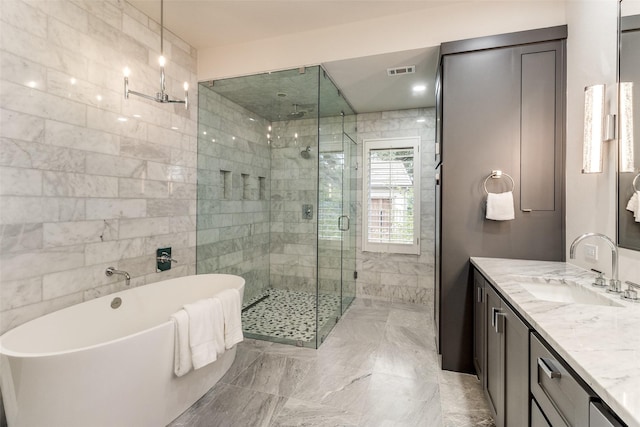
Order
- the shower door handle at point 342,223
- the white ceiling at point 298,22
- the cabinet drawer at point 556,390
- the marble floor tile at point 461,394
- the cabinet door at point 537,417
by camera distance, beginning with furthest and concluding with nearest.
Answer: the shower door handle at point 342,223
the white ceiling at point 298,22
the marble floor tile at point 461,394
the cabinet door at point 537,417
the cabinet drawer at point 556,390

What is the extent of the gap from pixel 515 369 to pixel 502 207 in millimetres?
1217

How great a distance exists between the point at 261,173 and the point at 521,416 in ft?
11.0

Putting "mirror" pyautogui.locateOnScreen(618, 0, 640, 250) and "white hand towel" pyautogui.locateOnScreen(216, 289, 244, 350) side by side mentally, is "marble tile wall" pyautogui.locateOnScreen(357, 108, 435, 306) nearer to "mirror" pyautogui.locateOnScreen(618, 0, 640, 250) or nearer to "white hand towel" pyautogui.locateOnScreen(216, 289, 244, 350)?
"mirror" pyautogui.locateOnScreen(618, 0, 640, 250)

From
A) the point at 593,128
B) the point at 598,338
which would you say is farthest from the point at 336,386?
the point at 593,128

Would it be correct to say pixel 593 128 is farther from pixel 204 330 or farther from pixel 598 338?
pixel 204 330

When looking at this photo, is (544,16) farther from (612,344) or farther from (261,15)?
(612,344)

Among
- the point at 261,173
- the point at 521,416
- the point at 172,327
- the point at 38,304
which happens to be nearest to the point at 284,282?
the point at 261,173

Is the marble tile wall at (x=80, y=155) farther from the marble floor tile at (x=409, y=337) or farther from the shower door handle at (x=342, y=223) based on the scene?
the marble floor tile at (x=409, y=337)

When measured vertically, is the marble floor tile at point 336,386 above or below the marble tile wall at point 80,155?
below

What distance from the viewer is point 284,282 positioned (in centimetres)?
372

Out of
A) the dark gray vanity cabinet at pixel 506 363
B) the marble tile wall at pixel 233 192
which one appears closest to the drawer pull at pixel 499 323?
the dark gray vanity cabinet at pixel 506 363

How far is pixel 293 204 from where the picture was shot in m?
3.61

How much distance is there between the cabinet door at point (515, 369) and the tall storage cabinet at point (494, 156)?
0.89 meters

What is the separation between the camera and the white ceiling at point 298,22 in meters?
2.38
